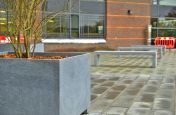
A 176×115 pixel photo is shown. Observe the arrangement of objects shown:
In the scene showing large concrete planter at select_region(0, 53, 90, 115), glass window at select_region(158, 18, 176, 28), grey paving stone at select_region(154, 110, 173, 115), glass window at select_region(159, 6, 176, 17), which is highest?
glass window at select_region(159, 6, 176, 17)

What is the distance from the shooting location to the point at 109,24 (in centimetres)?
3030

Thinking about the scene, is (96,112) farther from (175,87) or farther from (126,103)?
(175,87)

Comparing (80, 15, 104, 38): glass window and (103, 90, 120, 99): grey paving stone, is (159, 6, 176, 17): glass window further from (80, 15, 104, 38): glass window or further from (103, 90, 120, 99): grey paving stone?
A: (103, 90, 120, 99): grey paving stone

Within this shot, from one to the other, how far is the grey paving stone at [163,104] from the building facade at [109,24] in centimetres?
1977

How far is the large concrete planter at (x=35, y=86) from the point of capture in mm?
5228

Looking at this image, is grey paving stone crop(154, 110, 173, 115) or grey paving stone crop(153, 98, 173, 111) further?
grey paving stone crop(153, 98, 173, 111)

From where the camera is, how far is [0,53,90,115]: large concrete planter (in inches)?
206

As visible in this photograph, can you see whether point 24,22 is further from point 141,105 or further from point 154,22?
point 154,22

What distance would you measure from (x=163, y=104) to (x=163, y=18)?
85.0 feet

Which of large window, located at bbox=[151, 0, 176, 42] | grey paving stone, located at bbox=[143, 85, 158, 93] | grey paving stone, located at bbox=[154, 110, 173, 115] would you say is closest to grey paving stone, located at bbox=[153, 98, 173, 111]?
grey paving stone, located at bbox=[154, 110, 173, 115]

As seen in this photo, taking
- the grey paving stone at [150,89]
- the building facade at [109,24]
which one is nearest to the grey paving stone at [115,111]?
the grey paving stone at [150,89]

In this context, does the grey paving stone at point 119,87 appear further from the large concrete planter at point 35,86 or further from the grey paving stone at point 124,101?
the large concrete planter at point 35,86

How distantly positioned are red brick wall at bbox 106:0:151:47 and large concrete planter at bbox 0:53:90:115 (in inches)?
977

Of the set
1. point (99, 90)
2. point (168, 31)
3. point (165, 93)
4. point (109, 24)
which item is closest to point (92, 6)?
point (109, 24)
